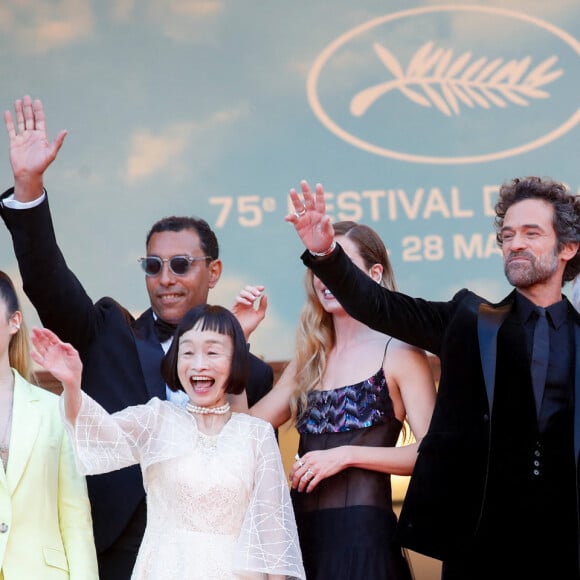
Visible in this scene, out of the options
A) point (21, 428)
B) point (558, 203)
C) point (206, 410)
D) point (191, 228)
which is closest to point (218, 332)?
point (206, 410)

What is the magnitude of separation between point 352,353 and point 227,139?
7.36 feet

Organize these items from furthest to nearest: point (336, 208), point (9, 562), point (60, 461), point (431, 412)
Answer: point (336, 208) < point (431, 412) < point (60, 461) < point (9, 562)

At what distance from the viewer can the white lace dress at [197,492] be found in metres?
3.24

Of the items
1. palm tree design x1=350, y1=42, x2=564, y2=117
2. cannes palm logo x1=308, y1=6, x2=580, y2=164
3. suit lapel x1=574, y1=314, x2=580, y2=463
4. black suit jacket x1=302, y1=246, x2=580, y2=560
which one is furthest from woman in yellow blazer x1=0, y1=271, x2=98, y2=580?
palm tree design x1=350, y1=42, x2=564, y2=117

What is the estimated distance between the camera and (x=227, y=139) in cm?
584

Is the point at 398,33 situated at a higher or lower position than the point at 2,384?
higher

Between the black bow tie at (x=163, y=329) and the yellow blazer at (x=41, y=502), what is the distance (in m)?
0.47

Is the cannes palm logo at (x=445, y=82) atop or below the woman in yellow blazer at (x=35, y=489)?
atop

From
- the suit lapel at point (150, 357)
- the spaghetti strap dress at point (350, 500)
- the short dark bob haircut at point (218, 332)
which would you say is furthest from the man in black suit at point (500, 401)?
the suit lapel at point (150, 357)

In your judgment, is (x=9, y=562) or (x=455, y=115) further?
(x=455, y=115)

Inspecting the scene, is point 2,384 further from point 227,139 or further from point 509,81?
point 509,81

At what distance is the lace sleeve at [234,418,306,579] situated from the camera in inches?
128

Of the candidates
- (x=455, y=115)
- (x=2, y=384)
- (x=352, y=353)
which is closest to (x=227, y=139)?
(x=455, y=115)

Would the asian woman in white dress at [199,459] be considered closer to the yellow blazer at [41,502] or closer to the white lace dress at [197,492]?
the white lace dress at [197,492]
